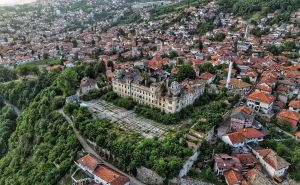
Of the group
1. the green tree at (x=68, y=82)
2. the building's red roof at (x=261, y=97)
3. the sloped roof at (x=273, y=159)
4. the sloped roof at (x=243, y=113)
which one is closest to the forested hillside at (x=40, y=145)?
the green tree at (x=68, y=82)

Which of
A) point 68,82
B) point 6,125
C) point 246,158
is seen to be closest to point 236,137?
point 246,158

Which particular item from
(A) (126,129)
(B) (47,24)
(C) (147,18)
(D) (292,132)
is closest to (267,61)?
(D) (292,132)

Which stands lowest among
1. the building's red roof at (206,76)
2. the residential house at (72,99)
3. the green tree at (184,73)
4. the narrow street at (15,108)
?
the narrow street at (15,108)

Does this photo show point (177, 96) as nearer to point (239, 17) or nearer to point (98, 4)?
point (239, 17)

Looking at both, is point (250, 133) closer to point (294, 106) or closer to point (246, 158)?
point (246, 158)

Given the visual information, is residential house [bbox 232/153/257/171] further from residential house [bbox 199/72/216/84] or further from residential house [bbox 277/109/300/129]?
residential house [bbox 199/72/216/84]

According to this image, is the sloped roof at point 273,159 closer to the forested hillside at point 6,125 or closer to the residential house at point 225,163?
the residential house at point 225,163

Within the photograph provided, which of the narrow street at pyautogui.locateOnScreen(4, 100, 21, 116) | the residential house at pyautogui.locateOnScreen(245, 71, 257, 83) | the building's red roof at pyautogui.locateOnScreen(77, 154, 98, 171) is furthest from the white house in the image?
the narrow street at pyautogui.locateOnScreen(4, 100, 21, 116)
